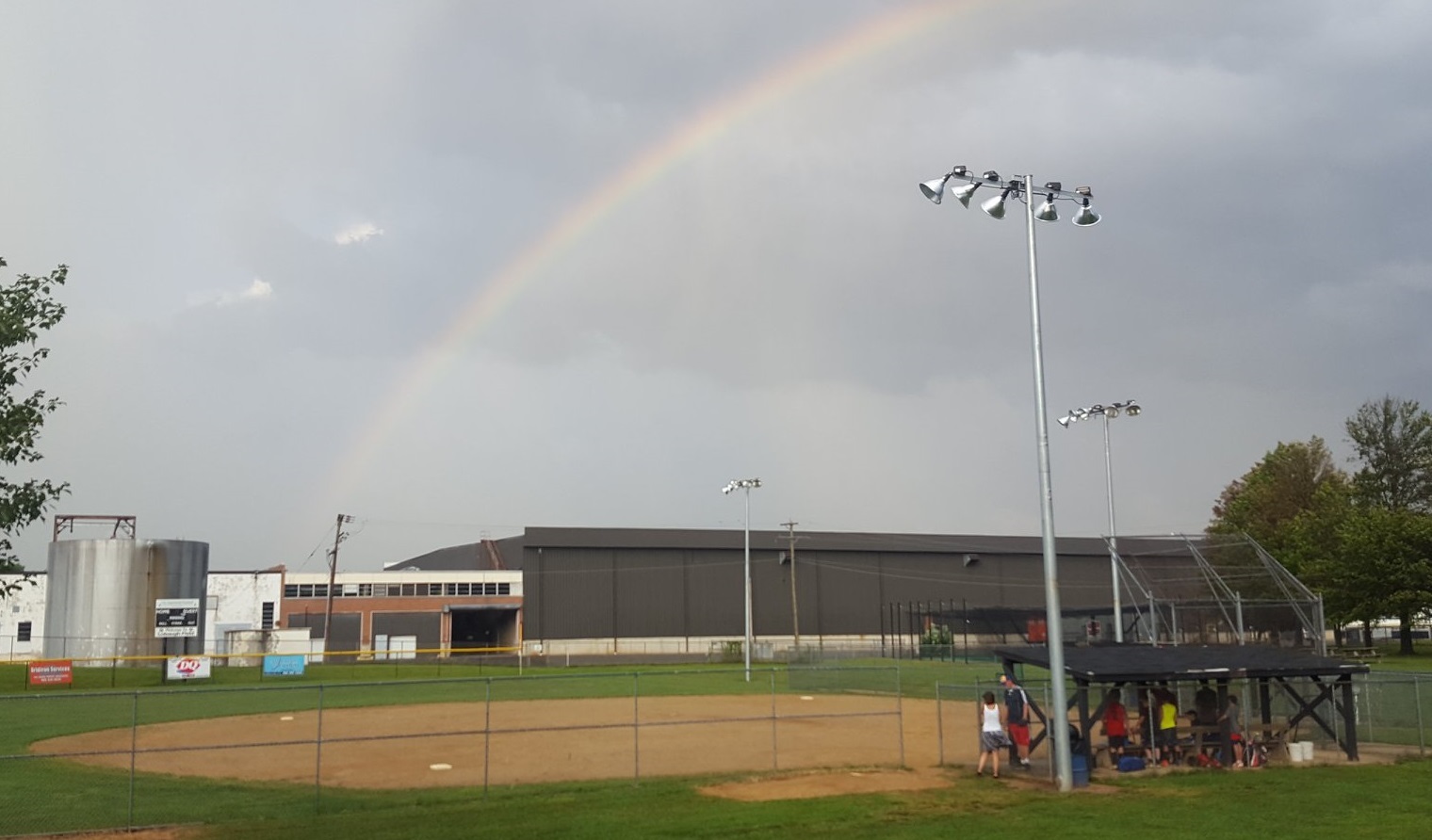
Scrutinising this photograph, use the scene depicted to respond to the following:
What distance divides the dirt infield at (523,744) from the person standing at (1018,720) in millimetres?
1910

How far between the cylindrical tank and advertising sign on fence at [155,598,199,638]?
647 inches

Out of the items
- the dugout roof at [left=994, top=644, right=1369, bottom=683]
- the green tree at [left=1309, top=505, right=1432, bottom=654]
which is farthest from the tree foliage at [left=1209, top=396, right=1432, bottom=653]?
the dugout roof at [left=994, top=644, right=1369, bottom=683]

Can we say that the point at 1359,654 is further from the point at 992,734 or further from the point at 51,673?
the point at 51,673

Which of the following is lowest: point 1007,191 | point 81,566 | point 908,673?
point 908,673

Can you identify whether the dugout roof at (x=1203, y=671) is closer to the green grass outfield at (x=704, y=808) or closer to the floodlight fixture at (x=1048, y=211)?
the green grass outfield at (x=704, y=808)

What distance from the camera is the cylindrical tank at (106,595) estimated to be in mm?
73500

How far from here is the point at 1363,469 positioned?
84.1 m

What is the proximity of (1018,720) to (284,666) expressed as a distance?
5017 cm

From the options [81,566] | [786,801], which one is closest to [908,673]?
[786,801]

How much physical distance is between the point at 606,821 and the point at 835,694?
94.1ft

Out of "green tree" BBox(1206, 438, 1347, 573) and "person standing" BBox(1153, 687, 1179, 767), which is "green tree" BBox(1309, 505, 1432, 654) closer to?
"green tree" BBox(1206, 438, 1347, 573)

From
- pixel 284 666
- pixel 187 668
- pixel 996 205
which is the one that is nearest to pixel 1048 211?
pixel 996 205

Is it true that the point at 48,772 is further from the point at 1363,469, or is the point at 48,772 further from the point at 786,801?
the point at 1363,469

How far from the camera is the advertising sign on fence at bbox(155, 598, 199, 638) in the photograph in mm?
57750
